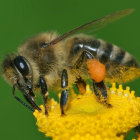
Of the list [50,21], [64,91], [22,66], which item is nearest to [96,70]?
[64,91]

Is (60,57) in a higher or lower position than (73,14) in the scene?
lower

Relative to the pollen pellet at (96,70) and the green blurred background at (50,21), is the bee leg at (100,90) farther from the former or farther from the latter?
the green blurred background at (50,21)

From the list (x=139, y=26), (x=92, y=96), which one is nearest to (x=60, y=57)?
(x=92, y=96)

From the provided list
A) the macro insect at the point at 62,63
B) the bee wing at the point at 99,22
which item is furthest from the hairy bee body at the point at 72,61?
the bee wing at the point at 99,22

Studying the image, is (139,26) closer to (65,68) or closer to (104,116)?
(65,68)

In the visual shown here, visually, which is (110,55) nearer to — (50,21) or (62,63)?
(62,63)

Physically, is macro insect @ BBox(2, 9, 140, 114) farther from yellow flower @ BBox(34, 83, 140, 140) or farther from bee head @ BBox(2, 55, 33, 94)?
yellow flower @ BBox(34, 83, 140, 140)

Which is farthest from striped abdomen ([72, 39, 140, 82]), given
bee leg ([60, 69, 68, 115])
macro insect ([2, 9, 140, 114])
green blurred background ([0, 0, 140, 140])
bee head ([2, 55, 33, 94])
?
green blurred background ([0, 0, 140, 140])
